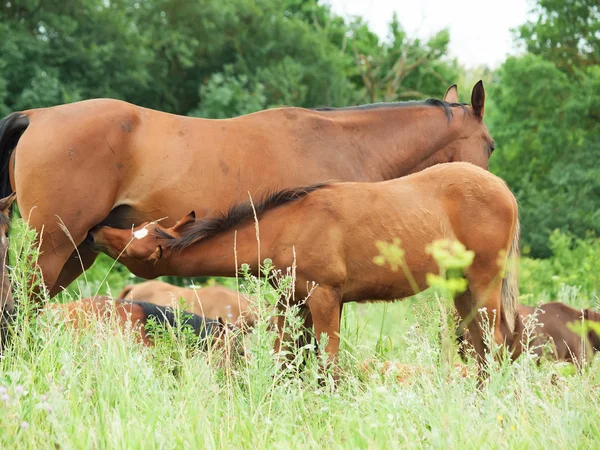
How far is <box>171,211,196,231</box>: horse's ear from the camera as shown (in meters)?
5.95

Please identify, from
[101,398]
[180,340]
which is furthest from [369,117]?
[101,398]

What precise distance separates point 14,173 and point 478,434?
4477mm

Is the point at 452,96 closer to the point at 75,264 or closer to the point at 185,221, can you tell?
the point at 185,221

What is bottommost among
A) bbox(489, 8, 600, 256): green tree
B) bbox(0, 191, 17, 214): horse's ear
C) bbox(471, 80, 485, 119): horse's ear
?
bbox(489, 8, 600, 256): green tree

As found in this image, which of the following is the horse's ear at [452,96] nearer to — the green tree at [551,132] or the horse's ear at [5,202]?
the horse's ear at [5,202]

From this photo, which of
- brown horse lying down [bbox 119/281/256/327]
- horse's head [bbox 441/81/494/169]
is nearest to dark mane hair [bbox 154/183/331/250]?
horse's head [bbox 441/81/494/169]

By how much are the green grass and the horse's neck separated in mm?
2269

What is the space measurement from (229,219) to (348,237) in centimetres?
83

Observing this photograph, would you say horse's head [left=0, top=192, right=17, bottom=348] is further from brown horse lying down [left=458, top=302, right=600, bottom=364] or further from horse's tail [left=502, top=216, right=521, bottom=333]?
brown horse lying down [left=458, top=302, right=600, bottom=364]

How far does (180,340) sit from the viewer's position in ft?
19.8

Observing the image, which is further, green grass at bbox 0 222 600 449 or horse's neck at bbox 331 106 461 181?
horse's neck at bbox 331 106 461 181

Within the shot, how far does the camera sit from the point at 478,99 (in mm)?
7609

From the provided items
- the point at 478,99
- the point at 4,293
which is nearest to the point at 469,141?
the point at 478,99

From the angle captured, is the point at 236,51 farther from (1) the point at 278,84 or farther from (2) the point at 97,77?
(2) the point at 97,77
